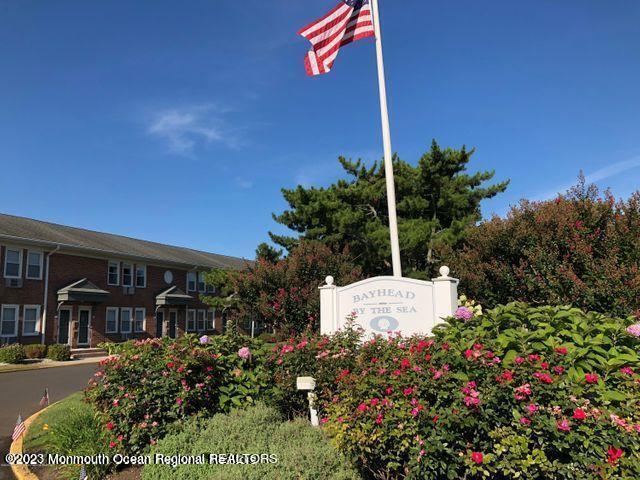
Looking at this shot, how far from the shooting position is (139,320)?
32.9 meters

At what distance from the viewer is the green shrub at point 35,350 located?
23844mm

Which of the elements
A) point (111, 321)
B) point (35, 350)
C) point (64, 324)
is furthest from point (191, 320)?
point (35, 350)

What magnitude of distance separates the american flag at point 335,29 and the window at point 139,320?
2685cm

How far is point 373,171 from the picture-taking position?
1998 cm

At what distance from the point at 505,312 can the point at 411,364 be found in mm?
1211

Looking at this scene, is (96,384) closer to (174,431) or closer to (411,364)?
(174,431)

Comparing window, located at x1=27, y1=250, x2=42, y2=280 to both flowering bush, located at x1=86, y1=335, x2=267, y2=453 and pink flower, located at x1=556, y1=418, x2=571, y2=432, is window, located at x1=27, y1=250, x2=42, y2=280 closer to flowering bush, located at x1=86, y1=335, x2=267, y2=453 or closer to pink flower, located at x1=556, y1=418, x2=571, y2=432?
flowering bush, located at x1=86, y1=335, x2=267, y2=453

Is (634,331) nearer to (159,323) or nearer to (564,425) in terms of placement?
(564,425)

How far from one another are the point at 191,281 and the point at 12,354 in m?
16.2

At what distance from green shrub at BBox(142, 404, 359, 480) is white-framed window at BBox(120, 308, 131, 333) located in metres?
28.5

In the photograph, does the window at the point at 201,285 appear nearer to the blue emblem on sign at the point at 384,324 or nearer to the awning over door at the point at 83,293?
the awning over door at the point at 83,293

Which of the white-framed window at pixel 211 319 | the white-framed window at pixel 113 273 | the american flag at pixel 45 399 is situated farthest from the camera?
the white-framed window at pixel 211 319

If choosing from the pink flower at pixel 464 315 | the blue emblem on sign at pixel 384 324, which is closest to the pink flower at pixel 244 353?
the blue emblem on sign at pixel 384 324

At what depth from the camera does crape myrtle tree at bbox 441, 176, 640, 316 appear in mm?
9297
